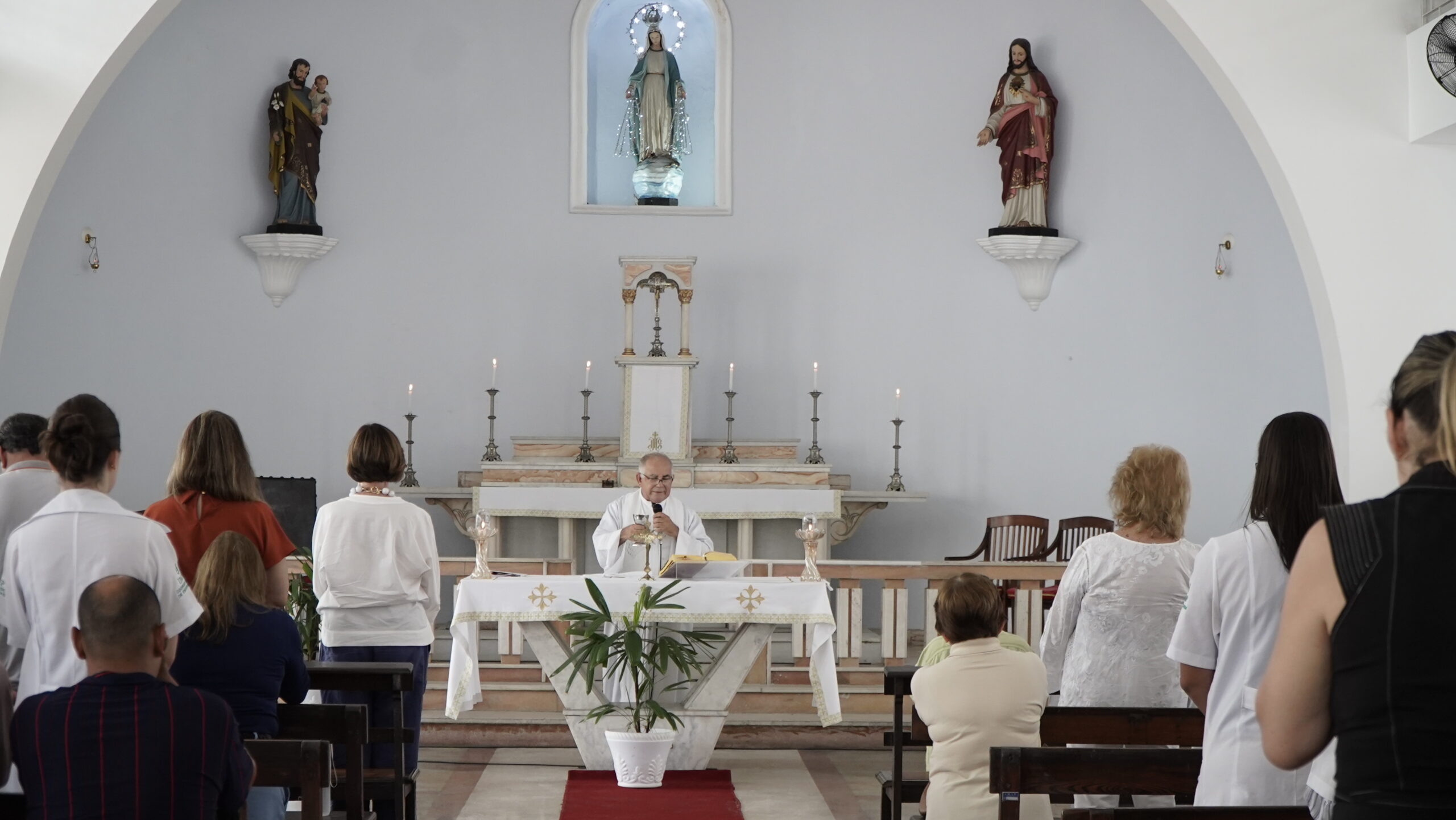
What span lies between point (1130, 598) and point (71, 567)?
275 cm

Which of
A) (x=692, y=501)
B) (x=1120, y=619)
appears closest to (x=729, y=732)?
(x=692, y=501)

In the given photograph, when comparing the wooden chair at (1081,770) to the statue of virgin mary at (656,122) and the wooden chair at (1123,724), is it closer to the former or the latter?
the wooden chair at (1123,724)

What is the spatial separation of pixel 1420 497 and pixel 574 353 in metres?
8.99

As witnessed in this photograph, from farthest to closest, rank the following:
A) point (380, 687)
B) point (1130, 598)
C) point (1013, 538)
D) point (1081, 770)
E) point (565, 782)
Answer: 1. point (1013, 538)
2. point (565, 782)
3. point (380, 687)
4. point (1130, 598)
5. point (1081, 770)

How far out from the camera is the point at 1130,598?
13.4ft

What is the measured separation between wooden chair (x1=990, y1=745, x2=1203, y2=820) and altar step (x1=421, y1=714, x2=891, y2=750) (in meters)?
3.52

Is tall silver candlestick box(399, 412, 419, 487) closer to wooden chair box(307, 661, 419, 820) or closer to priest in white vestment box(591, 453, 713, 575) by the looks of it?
priest in white vestment box(591, 453, 713, 575)

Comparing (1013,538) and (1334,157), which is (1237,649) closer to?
(1334,157)

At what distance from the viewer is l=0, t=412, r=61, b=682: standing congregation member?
3.78 m

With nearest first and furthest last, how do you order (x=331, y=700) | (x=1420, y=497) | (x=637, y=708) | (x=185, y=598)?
(x=1420, y=497), (x=185, y=598), (x=331, y=700), (x=637, y=708)

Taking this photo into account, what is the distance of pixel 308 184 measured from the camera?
1012 centimetres

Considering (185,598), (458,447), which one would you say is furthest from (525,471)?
(185,598)

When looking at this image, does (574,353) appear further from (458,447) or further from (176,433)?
(176,433)

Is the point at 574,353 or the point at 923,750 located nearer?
the point at 923,750
